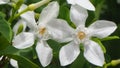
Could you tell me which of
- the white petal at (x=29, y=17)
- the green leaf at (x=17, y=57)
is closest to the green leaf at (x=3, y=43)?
the green leaf at (x=17, y=57)

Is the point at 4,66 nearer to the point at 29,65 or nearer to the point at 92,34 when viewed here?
the point at 29,65

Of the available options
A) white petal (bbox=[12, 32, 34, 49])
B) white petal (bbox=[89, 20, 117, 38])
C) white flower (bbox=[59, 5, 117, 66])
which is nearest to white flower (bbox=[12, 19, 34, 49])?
white petal (bbox=[12, 32, 34, 49])

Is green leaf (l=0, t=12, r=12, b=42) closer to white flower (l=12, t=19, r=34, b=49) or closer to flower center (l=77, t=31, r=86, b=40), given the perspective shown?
white flower (l=12, t=19, r=34, b=49)

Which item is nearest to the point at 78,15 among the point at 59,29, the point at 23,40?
the point at 59,29

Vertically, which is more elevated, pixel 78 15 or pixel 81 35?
pixel 78 15

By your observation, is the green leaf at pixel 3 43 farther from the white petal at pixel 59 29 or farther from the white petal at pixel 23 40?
the white petal at pixel 59 29

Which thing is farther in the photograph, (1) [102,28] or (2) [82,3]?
(1) [102,28]

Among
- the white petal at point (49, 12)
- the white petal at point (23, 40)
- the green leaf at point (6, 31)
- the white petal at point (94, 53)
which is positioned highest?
the green leaf at point (6, 31)

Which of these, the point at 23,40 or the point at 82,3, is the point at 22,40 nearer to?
the point at 23,40
